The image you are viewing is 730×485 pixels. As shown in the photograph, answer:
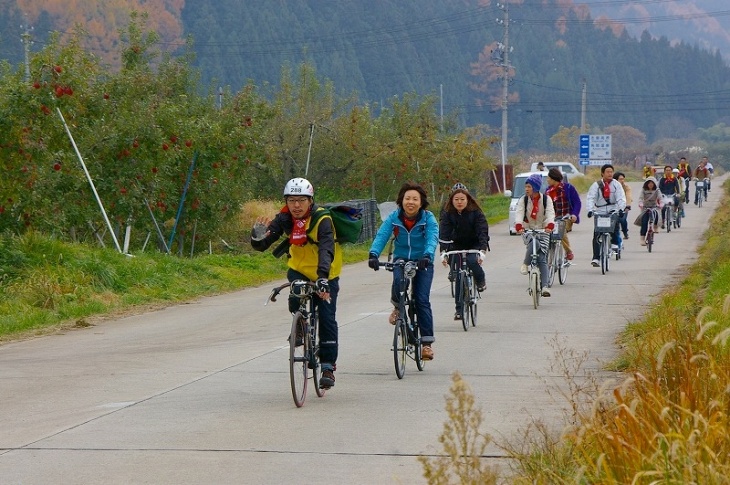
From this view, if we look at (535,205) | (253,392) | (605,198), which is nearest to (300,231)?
(253,392)

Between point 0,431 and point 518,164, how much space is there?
60.6m

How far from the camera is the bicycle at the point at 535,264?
1711cm

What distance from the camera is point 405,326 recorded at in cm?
1143

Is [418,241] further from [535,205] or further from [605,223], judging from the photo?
[605,223]

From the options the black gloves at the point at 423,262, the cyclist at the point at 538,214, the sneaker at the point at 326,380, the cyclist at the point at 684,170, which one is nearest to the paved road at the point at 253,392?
the sneaker at the point at 326,380

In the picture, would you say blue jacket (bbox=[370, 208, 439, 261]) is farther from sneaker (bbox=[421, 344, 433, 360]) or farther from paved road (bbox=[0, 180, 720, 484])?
paved road (bbox=[0, 180, 720, 484])

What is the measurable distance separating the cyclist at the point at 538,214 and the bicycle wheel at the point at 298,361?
7901mm

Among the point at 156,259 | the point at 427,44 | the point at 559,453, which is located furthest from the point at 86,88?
the point at 427,44

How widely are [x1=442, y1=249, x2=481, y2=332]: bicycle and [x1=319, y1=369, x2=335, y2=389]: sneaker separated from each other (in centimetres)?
454

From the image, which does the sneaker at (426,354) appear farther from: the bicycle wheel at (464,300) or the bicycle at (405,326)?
the bicycle wheel at (464,300)

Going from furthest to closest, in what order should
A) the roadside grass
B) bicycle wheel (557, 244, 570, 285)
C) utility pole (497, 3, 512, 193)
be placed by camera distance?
utility pole (497, 3, 512, 193) < bicycle wheel (557, 244, 570, 285) < the roadside grass

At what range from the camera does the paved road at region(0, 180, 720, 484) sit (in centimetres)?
780

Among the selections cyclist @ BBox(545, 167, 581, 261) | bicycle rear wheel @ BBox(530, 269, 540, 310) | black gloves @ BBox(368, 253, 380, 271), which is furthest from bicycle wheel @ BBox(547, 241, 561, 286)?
black gloves @ BBox(368, 253, 380, 271)

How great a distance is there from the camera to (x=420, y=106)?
43750mm
